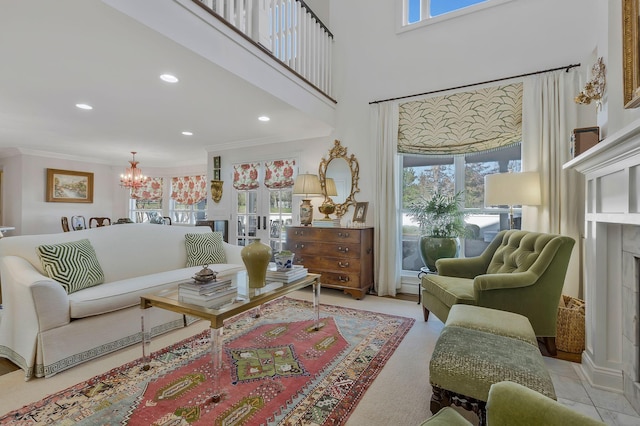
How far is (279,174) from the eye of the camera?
5070 mm

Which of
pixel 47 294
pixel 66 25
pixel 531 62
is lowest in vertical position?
pixel 47 294

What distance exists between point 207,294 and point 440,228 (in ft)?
8.75

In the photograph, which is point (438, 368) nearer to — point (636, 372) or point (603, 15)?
point (636, 372)

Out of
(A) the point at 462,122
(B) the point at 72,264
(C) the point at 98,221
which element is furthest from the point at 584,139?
(C) the point at 98,221

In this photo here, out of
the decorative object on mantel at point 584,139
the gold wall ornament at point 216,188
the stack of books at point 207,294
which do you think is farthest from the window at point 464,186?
the gold wall ornament at point 216,188

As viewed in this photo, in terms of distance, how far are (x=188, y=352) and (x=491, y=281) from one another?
2.26m

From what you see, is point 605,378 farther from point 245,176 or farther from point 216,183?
point 216,183

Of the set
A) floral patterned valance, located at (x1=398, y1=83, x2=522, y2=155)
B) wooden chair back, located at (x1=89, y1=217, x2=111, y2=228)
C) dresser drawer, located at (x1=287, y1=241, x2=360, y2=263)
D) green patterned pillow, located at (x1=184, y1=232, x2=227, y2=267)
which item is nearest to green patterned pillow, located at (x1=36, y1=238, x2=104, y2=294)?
green patterned pillow, located at (x1=184, y1=232, x2=227, y2=267)

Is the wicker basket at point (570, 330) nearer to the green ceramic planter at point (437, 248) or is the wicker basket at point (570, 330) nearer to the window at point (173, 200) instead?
the green ceramic planter at point (437, 248)

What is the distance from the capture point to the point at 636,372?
166cm

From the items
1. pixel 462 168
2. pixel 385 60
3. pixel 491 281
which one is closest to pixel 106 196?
pixel 385 60

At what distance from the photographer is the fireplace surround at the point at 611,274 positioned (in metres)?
1.64

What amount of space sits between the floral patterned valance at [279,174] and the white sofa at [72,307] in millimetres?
2365

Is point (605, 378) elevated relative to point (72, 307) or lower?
lower
